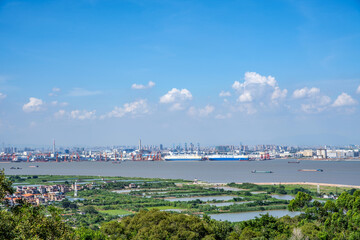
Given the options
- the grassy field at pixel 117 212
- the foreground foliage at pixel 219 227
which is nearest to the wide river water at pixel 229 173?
the grassy field at pixel 117 212

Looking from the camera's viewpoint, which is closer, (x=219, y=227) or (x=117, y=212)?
(x=219, y=227)

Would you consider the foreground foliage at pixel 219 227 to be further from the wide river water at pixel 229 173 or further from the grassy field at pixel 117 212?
the wide river water at pixel 229 173

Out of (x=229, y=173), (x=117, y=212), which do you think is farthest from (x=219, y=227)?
(x=229, y=173)

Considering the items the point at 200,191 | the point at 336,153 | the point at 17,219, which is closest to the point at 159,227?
the point at 17,219

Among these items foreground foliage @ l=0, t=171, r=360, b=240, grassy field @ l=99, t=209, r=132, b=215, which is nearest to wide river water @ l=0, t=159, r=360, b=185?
grassy field @ l=99, t=209, r=132, b=215

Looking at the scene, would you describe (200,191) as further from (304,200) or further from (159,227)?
(159,227)

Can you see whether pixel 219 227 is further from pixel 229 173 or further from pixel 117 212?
pixel 229 173

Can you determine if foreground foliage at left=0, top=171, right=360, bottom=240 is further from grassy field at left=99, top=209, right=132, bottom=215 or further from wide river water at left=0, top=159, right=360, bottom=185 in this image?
wide river water at left=0, top=159, right=360, bottom=185

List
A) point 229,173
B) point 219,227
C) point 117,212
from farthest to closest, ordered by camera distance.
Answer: point 229,173, point 117,212, point 219,227

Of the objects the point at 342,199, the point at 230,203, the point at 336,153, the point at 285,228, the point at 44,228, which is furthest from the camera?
the point at 336,153

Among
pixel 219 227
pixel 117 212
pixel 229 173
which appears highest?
pixel 219 227

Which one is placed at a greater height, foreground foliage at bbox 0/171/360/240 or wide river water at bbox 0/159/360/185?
foreground foliage at bbox 0/171/360/240
